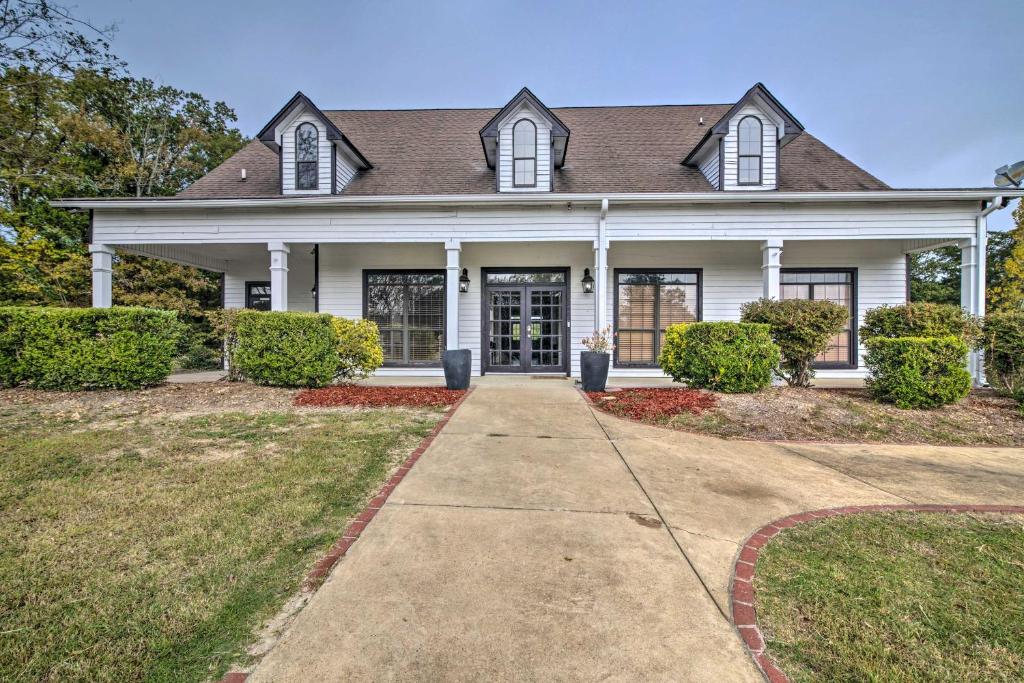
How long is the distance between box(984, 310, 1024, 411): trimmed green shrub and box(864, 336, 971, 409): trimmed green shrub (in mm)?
Result: 1078

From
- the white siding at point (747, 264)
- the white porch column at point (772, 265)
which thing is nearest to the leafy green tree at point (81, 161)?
the white siding at point (747, 264)

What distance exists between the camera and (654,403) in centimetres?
620

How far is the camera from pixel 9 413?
17.7ft

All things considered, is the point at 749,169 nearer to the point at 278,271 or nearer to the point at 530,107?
the point at 530,107

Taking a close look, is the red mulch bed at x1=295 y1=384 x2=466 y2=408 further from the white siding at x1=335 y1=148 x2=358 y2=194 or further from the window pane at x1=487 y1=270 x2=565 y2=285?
the white siding at x1=335 y1=148 x2=358 y2=194

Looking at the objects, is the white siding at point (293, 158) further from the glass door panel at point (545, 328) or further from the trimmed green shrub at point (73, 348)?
the glass door panel at point (545, 328)

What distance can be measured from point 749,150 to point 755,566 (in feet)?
31.2

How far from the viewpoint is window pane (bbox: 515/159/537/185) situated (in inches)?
→ 362

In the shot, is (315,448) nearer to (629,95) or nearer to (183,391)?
(183,391)

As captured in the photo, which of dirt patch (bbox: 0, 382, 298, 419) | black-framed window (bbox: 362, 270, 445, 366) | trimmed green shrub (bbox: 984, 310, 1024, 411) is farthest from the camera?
black-framed window (bbox: 362, 270, 445, 366)

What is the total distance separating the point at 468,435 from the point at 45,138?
807 inches

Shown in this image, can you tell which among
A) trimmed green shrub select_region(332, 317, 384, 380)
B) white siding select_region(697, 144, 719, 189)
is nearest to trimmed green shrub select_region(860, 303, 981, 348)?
white siding select_region(697, 144, 719, 189)

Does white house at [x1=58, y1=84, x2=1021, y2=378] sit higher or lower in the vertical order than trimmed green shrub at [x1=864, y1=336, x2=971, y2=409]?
higher

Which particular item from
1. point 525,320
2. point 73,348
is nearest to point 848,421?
point 525,320
